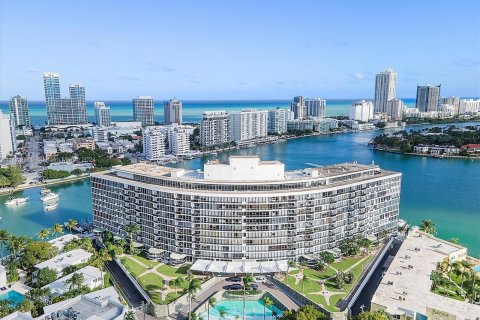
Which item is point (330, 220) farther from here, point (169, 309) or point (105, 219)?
point (105, 219)

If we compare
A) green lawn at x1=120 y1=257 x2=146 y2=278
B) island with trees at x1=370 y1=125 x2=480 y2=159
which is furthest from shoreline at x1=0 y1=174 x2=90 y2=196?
island with trees at x1=370 y1=125 x2=480 y2=159

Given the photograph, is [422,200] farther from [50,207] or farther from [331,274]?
[50,207]

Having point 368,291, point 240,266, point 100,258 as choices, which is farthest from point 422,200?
point 100,258

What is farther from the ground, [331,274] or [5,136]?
[5,136]

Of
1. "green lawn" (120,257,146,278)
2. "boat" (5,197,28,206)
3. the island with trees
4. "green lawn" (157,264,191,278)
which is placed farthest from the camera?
the island with trees

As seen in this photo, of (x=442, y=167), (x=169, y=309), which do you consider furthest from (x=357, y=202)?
(x=442, y=167)

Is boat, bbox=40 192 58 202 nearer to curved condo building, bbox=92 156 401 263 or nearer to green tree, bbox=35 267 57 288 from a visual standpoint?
curved condo building, bbox=92 156 401 263
